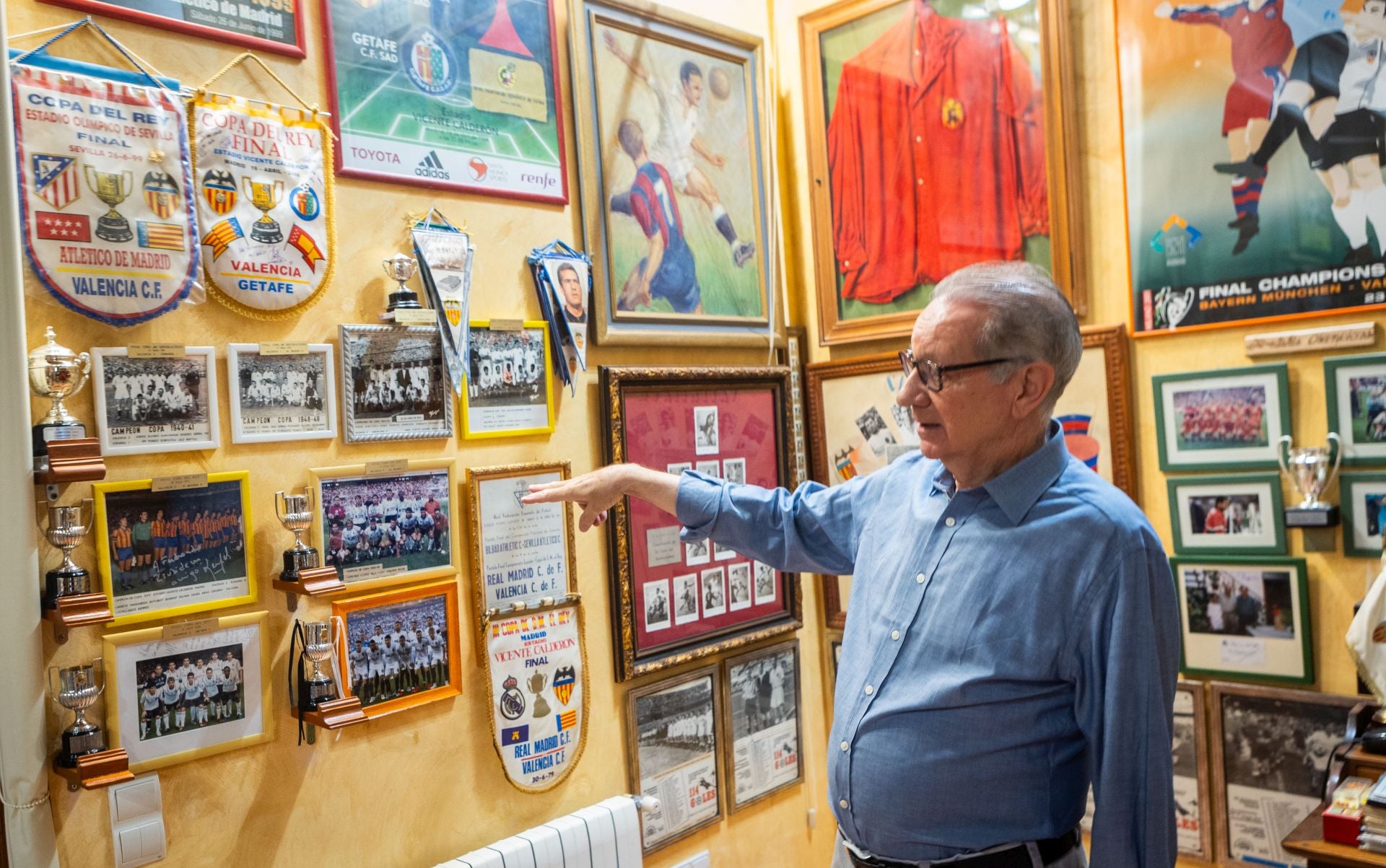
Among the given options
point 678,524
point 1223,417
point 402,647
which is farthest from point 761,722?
point 1223,417

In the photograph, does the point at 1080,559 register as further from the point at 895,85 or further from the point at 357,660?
the point at 895,85

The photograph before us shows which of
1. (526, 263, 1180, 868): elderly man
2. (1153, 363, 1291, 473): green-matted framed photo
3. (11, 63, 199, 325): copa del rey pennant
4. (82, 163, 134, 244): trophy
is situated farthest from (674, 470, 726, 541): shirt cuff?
(1153, 363, 1291, 473): green-matted framed photo

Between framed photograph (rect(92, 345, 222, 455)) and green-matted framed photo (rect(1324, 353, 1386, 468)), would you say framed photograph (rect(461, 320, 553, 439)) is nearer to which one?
framed photograph (rect(92, 345, 222, 455))

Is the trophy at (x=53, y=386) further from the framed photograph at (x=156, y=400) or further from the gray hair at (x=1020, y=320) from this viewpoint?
the gray hair at (x=1020, y=320)

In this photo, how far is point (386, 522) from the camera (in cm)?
216

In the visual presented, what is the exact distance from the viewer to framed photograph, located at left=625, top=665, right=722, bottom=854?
2678mm

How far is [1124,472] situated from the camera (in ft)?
8.83

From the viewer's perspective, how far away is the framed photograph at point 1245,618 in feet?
8.08

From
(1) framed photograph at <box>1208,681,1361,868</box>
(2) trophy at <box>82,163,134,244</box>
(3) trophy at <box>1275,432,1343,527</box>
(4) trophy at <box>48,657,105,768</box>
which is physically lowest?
(1) framed photograph at <box>1208,681,1361,868</box>

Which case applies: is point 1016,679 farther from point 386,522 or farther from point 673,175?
point 673,175

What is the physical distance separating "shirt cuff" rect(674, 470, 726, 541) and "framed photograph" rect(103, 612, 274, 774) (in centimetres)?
83

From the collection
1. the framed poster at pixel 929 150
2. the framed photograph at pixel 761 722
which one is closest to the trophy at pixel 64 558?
the framed photograph at pixel 761 722

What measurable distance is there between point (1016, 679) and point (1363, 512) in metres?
1.26

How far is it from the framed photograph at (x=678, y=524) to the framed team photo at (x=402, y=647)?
507mm
